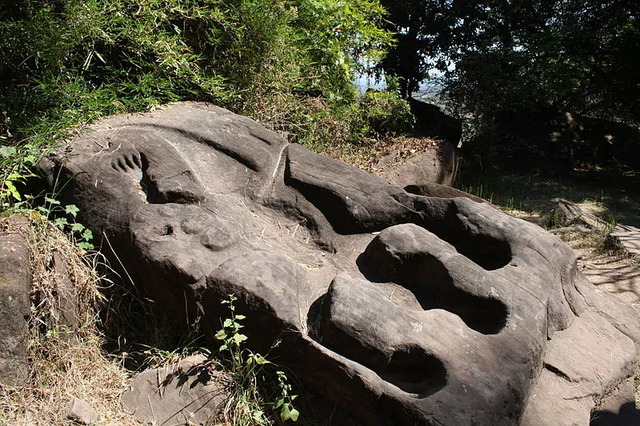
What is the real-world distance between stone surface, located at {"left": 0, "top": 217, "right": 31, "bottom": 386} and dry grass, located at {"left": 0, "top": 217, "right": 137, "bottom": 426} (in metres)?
0.09

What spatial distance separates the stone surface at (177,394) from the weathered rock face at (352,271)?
0.93ft

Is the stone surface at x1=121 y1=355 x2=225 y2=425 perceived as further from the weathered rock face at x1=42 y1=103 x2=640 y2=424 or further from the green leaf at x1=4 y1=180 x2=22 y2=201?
the green leaf at x1=4 y1=180 x2=22 y2=201

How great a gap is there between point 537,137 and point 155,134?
7073 millimetres

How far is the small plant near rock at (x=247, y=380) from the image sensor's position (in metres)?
3.15

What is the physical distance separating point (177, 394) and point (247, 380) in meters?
0.38

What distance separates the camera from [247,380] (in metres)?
3.27

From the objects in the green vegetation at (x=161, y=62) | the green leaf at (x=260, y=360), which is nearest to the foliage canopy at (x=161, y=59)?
the green vegetation at (x=161, y=62)

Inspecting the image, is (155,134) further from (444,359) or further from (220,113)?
(444,359)

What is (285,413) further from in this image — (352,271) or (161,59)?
(161,59)

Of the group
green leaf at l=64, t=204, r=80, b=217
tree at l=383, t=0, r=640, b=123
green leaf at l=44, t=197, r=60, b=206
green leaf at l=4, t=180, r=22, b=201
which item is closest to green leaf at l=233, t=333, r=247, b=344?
green leaf at l=64, t=204, r=80, b=217

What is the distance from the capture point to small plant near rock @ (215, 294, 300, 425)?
3148 millimetres

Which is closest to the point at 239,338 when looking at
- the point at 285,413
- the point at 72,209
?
the point at 285,413

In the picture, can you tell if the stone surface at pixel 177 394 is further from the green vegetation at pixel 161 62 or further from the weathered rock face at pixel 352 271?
the green vegetation at pixel 161 62

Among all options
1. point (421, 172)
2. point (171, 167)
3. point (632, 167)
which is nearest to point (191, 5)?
point (171, 167)
